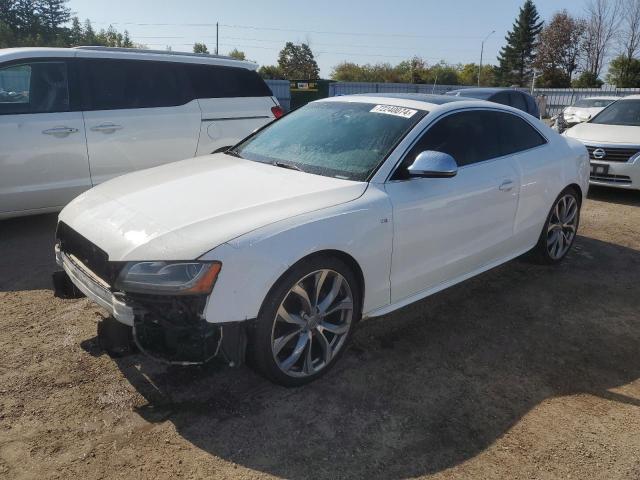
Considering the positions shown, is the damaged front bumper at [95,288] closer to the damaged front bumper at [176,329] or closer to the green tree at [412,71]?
the damaged front bumper at [176,329]

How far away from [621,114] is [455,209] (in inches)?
285

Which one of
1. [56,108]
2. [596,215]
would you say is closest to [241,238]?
[56,108]

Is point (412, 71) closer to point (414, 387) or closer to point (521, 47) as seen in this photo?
point (521, 47)

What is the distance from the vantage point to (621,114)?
30.1ft

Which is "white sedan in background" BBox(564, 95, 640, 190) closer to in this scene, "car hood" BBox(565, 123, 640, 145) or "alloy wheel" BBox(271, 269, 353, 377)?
"car hood" BBox(565, 123, 640, 145)

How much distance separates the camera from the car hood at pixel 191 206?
2.62 meters

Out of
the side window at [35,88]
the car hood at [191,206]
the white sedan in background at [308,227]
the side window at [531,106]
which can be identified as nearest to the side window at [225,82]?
the side window at [35,88]

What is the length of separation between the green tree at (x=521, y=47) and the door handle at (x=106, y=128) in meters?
79.1

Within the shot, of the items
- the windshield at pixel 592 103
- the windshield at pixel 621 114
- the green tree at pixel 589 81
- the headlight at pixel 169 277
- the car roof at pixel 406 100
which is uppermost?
the green tree at pixel 589 81

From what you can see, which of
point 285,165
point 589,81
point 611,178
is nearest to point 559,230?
point 285,165

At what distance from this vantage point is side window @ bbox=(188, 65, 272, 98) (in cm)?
651

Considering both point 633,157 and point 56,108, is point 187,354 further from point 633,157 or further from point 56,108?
point 633,157

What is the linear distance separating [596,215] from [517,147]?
3.56 metres

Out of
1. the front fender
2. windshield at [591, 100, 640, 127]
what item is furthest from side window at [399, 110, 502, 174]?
windshield at [591, 100, 640, 127]
